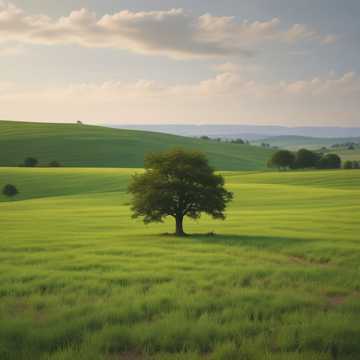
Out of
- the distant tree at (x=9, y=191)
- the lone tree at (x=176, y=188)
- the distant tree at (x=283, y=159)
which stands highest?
the distant tree at (x=283, y=159)

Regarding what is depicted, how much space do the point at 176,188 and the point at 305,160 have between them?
105948 mm

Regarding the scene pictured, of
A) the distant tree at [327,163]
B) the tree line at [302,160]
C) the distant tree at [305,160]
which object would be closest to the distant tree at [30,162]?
the tree line at [302,160]

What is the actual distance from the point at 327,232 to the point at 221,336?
83.3ft

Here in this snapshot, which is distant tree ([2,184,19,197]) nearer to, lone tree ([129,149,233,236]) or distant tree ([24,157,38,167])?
lone tree ([129,149,233,236])

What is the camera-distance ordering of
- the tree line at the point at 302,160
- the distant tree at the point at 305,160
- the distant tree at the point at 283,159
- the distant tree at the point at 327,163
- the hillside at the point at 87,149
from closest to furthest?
the distant tree at the point at 283,159
the tree line at the point at 302,160
the distant tree at the point at 305,160
the distant tree at the point at 327,163
the hillside at the point at 87,149

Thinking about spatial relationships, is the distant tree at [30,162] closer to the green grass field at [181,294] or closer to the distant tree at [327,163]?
the distant tree at [327,163]

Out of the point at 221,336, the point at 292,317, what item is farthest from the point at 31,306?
the point at 292,317

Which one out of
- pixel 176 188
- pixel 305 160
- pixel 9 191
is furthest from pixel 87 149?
pixel 176 188

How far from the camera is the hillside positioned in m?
147

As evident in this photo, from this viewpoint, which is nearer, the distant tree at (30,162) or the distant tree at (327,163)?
the distant tree at (30,162)

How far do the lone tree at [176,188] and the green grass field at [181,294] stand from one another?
269 centimetres

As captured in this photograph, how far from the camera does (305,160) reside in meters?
130

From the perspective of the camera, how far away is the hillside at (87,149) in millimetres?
147250

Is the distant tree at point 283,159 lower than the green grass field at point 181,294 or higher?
higher
